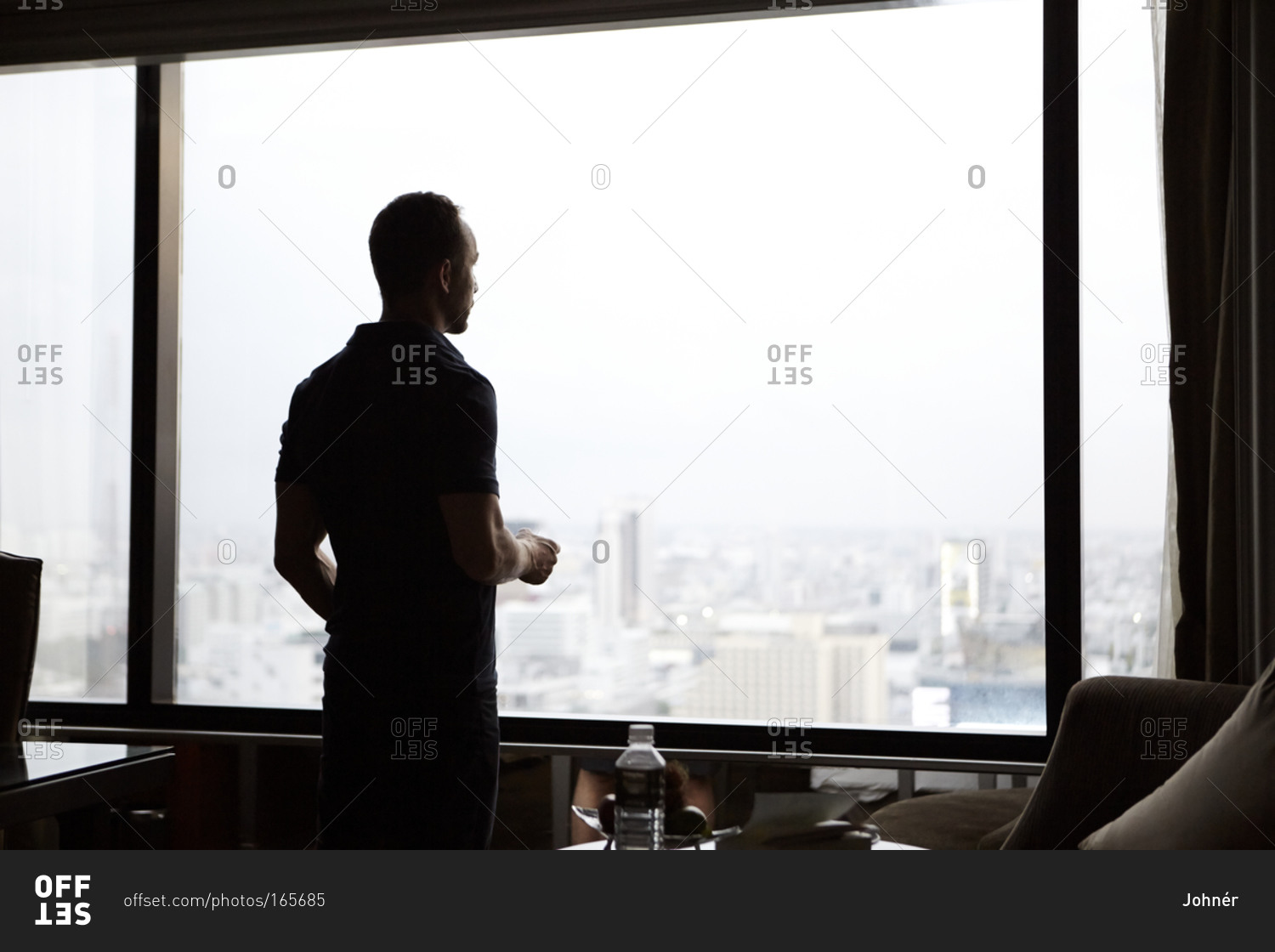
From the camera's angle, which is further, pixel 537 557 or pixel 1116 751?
pixel 1116 751

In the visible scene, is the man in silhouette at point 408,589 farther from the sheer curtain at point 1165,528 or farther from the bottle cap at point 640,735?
the sheer curtain at point 1165,528

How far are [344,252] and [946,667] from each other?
76.3 inches

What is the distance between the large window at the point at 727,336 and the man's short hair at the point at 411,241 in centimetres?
111

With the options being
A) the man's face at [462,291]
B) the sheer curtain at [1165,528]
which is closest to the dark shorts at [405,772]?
the man's face at [462,291]

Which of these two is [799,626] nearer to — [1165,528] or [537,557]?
[1165,528]

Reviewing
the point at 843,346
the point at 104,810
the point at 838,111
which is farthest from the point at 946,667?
the point at 104,810

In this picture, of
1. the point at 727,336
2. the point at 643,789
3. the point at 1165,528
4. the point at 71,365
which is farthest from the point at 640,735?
the point at 71,365

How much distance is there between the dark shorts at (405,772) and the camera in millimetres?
1566

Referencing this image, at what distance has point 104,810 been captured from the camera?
180cm

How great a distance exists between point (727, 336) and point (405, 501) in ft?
4.38

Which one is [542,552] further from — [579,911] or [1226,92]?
[1226,92]

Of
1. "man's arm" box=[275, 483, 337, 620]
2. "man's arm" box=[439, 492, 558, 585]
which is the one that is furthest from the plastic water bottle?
"man's arm" box=[275, 483, 337, 620]

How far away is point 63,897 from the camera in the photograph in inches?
34.5

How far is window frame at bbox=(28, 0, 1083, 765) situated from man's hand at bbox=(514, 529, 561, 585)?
1.02m
